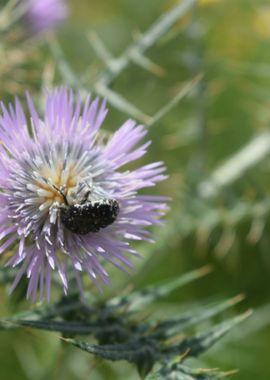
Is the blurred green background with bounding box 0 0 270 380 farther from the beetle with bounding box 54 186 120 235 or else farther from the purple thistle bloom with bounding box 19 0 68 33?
the beetle with bounding box 54 186 120 235

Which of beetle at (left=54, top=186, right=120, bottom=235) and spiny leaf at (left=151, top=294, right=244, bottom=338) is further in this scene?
spiny leaf at (left=151, top=294, right=244, bottom=338)

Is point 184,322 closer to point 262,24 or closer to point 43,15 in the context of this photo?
point 43,15

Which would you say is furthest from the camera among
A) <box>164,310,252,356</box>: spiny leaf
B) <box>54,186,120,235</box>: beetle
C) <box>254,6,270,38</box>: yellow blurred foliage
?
<box>254,6,270,38</box>: yellow blurred foliage

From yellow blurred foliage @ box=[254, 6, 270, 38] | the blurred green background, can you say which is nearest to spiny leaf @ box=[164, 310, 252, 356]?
the blurred green background

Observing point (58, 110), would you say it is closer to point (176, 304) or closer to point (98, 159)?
point (98, 159)

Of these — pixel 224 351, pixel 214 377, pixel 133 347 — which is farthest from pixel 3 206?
pixel 224 351
